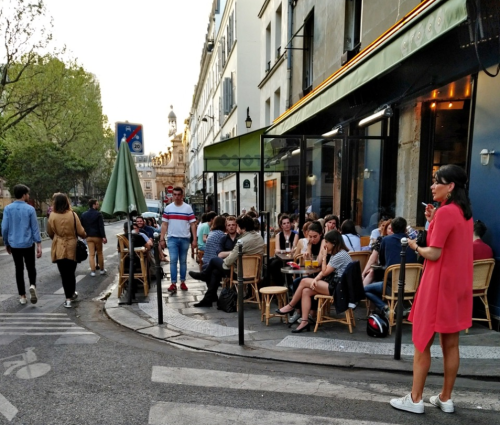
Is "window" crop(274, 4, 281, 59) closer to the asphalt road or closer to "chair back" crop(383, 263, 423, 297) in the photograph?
"chair back" crop(383, 263, 423, 297)

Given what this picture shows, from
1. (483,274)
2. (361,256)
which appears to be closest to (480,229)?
(483,274)

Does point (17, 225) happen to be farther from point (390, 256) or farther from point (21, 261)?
point (390, 256)

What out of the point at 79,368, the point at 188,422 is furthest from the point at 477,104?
the point at 79,368

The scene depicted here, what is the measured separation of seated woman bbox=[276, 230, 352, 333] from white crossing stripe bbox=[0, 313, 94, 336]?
9.55 ft

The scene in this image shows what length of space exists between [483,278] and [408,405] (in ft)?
8.38

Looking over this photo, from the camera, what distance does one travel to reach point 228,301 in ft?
19.8

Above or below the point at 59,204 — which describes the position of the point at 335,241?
below

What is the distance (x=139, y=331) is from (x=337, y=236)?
2.98m

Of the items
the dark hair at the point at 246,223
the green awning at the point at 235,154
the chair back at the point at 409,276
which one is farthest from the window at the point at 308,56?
the chair back at the point at 409,276

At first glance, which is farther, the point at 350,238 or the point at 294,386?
the point at 350,238

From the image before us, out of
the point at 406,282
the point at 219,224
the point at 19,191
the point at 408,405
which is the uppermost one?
the point at 19,191

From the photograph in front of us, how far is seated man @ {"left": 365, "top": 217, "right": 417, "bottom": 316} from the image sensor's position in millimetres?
5078

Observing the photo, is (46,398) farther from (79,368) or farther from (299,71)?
(299,71)

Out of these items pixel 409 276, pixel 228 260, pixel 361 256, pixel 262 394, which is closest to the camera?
pixel 262 394
